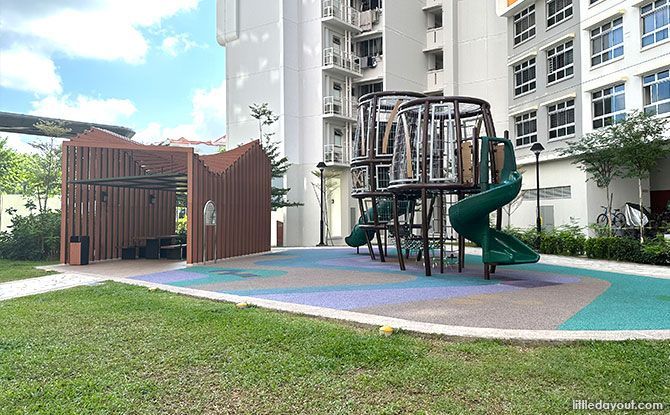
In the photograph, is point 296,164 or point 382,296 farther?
point 296,164

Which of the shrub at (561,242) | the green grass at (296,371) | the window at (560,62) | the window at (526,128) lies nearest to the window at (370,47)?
the window at (526,128)

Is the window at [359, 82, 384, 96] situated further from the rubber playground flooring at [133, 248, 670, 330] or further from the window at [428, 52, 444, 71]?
the rubber playground flooring at [133, 248, 670, 330]

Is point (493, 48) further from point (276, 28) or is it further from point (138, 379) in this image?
point (138, 379)

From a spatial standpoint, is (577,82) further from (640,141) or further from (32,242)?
(32,242)

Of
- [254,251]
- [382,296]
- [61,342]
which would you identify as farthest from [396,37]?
[61,342]

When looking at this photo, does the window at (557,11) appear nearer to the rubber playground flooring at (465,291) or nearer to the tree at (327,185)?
the tree at (327,185)

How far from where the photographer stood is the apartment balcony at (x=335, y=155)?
29.7 metres

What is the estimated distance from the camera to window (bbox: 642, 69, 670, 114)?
19266 mm

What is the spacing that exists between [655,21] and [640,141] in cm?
603

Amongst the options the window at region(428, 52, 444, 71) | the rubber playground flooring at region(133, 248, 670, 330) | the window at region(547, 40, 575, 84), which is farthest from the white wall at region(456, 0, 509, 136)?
Answer: the rubber playground flooring at region(133, 248, 670, 330)

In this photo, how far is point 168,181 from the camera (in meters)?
16.6

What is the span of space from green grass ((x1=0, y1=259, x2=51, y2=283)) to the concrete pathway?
1.82 feet

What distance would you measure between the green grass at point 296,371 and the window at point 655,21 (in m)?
18.7

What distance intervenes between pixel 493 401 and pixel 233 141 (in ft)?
96.7
